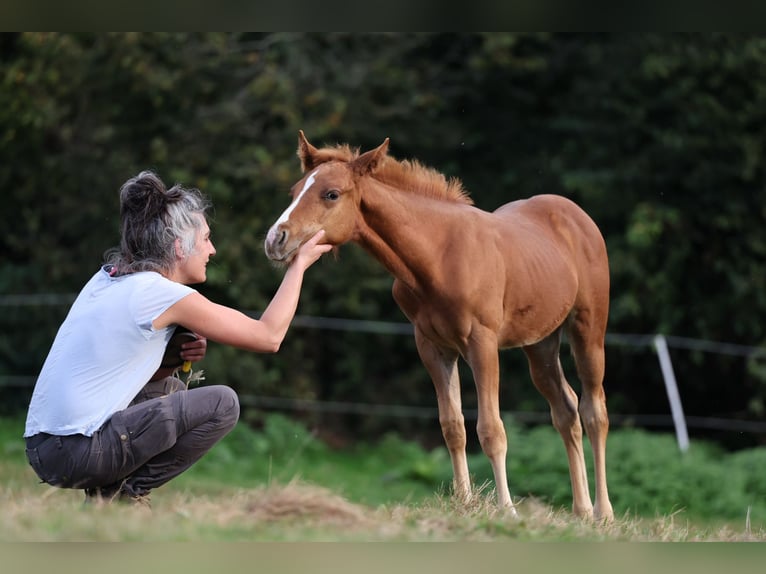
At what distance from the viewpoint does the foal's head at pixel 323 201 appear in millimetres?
4832

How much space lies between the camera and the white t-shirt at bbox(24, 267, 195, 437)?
421 centimetres

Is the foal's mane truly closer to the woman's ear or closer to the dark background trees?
the woman's ear

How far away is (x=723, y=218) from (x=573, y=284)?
7.11 metres

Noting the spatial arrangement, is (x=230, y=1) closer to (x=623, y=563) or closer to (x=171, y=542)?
(x=171, y=542)

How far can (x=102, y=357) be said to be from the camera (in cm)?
421

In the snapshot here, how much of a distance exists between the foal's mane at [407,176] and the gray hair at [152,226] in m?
1.03

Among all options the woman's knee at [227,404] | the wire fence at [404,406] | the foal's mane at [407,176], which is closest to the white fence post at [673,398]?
the wire fence at [404,406]

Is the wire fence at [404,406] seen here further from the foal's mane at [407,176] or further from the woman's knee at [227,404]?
the woman's knee at [227,404]

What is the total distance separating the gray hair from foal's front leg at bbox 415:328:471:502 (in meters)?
1.61

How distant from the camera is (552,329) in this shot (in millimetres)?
5785

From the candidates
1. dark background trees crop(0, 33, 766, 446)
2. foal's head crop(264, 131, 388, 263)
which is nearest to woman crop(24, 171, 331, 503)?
foal's head crop(264, 131, 388, 263)

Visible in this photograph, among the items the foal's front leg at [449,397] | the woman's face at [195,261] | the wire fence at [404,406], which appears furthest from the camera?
the wire fence at [404,406]

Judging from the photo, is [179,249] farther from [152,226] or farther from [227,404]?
[227,404]

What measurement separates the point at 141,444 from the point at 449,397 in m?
1.90
